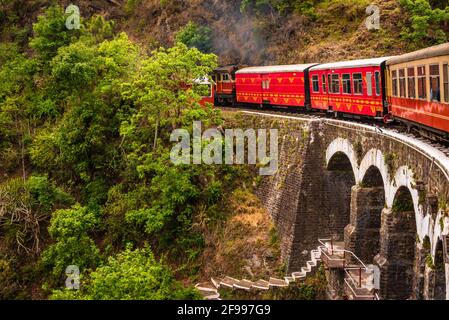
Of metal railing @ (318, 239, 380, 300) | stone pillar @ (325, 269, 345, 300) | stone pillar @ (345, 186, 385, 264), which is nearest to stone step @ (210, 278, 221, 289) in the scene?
metal railing @ (318, 239, 380, 300)

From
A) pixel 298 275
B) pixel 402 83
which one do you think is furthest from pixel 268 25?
pixel 402 83

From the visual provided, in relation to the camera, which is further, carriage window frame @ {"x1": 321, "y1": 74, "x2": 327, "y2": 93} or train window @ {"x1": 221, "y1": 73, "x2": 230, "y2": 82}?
train window @ {"x1": 221, "y1": 73, "x2": 230, "y2": 82}

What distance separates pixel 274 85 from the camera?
35062 millimetres

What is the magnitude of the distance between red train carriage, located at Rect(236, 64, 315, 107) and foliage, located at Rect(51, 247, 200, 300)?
11846 mm

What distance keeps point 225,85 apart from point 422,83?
73.7ft

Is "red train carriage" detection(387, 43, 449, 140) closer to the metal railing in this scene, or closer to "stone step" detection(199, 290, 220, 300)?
the metal railing

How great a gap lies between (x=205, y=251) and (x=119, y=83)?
31.5ft

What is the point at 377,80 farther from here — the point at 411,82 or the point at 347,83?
the point at 411,82

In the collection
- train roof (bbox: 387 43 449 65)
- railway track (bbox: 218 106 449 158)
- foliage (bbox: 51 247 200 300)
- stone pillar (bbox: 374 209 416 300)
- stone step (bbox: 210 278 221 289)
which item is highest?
train roof (bbox: 387 43 449 65)

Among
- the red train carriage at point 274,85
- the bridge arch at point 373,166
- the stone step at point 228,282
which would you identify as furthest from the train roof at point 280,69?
the stone step at point 228,282

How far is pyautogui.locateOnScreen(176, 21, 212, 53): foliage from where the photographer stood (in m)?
45.7
